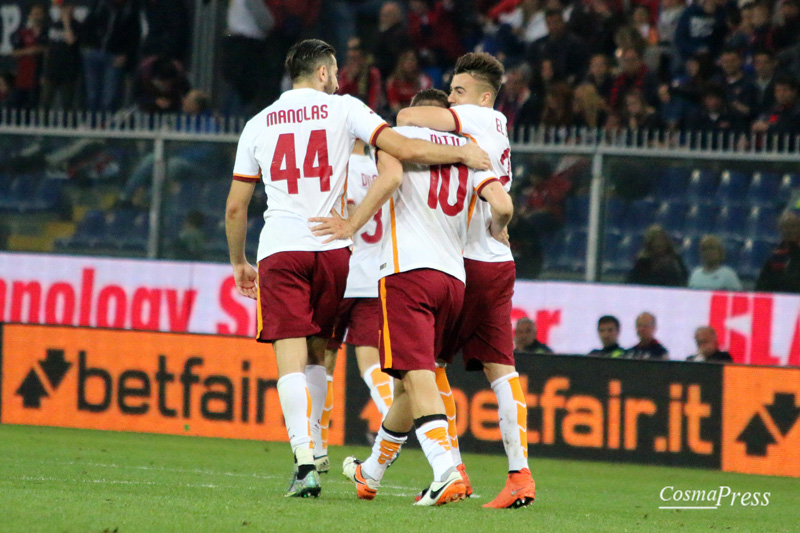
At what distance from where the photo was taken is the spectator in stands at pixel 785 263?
11.8 metres

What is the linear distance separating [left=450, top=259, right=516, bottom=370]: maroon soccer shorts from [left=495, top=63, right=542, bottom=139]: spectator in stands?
23.8ft

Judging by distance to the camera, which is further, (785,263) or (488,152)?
(785,263)

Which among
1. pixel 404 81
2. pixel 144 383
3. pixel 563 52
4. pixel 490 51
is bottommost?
pixel 144 383

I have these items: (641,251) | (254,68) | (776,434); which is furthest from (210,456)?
(254,68)

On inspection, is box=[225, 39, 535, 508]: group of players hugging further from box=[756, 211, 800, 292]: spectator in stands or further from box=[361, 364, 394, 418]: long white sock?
box=[756, 211, 800, 292]: spectator in stands

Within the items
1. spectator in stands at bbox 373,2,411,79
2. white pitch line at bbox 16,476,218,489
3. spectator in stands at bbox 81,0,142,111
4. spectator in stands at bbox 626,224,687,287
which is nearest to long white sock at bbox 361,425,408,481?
white pitch line at bbox 16,476,218,489

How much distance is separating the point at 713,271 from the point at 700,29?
12.1ft

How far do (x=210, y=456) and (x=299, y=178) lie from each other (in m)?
3.63

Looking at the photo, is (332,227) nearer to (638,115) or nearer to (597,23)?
(638,115)

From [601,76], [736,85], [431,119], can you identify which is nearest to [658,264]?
[736,85]

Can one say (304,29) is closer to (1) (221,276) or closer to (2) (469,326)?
(1) (221,276)

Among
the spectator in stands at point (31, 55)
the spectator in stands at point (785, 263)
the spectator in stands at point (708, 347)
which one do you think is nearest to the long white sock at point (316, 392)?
the spectator in stands at point (708, 347)

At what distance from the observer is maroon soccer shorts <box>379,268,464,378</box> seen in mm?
5855

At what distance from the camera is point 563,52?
47.8 ft
